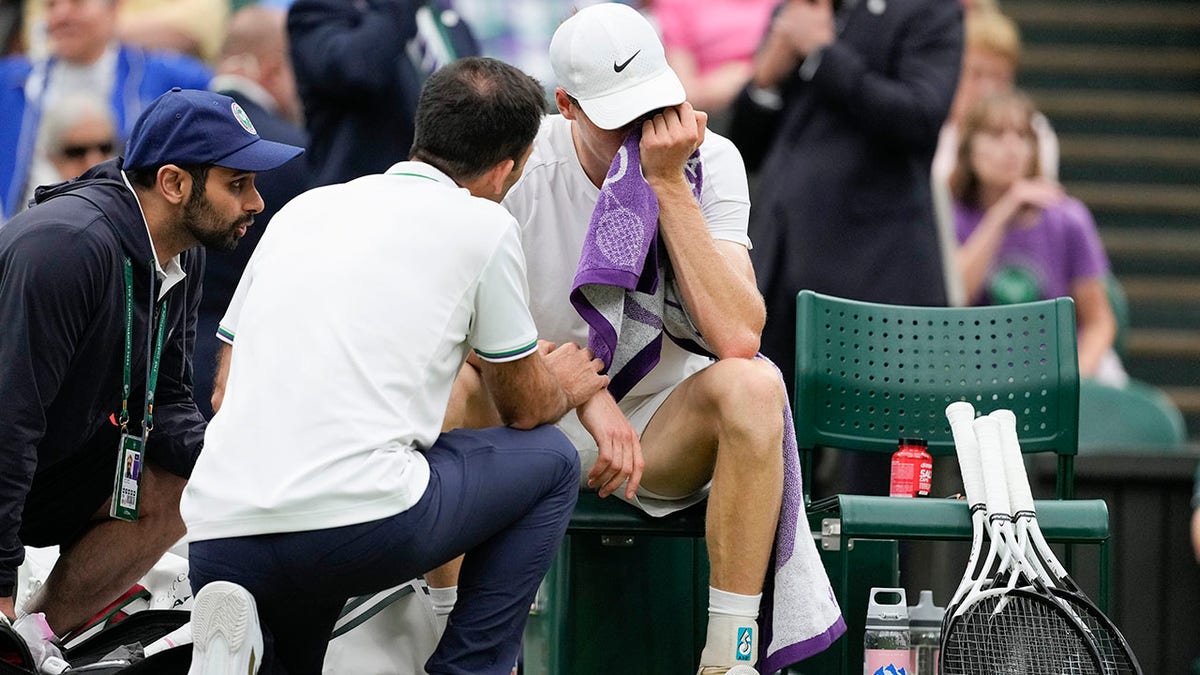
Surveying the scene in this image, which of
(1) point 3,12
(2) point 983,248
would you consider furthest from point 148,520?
(1) point 3,12

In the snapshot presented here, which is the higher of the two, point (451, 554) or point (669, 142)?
point (669, 142)

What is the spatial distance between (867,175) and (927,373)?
109 cm

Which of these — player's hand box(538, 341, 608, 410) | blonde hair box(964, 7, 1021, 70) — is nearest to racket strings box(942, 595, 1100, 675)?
player's hand box(538, 341, 608, 410)

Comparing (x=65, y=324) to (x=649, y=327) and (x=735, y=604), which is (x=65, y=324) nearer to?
(x=649, y=327)

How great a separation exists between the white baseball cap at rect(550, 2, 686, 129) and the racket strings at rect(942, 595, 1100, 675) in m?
1.18

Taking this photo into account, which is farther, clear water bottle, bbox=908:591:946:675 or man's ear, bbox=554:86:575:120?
clear water bottle, bbox=908:591:946:675

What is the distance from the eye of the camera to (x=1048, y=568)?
372 cm

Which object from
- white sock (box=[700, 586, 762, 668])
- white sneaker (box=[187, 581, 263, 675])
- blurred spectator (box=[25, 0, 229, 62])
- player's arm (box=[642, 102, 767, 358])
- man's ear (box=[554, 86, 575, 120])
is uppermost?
blurred spectator (box=[25, 0, 229, 62])

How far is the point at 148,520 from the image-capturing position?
394 centimetres

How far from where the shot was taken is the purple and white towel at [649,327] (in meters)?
3.59

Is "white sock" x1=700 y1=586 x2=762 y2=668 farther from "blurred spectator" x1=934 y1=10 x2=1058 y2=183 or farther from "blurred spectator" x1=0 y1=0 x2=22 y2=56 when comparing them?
"blurred spectator" x1=0 y1=0 x2=22 y2=56

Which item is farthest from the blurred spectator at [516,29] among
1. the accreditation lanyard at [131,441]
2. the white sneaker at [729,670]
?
the white sneaker at [729,670]

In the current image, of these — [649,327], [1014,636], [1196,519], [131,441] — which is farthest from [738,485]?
[1196,519]

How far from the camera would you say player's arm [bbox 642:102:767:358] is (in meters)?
3.62
